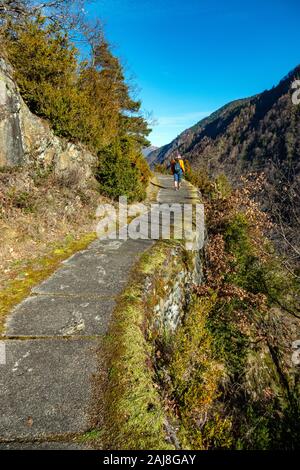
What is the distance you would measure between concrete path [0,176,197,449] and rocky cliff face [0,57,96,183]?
3.14 metres

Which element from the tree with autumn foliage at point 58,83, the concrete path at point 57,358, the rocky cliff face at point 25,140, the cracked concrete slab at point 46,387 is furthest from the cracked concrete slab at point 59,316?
the tree with autumn foliage at point 58,83

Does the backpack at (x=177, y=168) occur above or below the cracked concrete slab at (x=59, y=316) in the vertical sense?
above

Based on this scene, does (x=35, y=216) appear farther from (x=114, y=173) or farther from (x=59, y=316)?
(x=114, y=173)

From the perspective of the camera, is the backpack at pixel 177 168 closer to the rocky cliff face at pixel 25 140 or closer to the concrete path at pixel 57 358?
the rocky cliff face at pixel 25 140

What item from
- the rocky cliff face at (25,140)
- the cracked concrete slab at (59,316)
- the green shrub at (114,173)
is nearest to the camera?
the cracked concrete slab at (59,316)

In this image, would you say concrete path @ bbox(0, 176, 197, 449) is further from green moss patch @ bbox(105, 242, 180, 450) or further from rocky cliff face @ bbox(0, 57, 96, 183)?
rocky cliff face @ bbox(0, 57, 96, 183)

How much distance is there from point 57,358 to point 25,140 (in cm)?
543

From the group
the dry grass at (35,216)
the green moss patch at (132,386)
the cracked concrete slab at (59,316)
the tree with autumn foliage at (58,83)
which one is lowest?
the green moss patch at (132,386)

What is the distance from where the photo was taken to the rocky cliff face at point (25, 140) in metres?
5.79

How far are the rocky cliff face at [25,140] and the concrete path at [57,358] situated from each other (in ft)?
10.3

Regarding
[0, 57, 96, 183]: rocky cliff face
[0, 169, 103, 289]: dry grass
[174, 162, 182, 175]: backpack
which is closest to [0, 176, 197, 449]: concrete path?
[0, 169, 103, 289]: dry grass

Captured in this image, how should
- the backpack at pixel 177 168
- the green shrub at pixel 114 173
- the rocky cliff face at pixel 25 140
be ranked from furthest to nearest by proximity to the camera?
the backpack at pixel 177 168
the green shrub at pixel 114 173
the rocky cliff face at pixel 25 140

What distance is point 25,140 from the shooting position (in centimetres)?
639

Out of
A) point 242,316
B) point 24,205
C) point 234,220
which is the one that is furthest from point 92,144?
point 242,316
